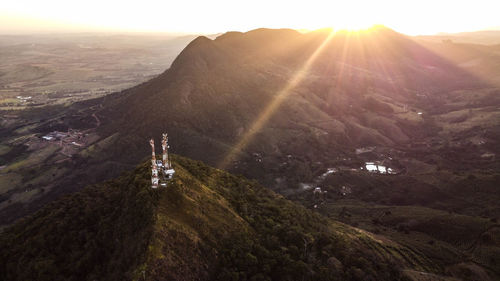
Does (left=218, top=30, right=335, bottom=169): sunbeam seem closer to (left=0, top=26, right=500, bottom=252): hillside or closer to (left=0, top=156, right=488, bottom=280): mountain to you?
(left=0, top=26, right=500, bottom=252): hillside

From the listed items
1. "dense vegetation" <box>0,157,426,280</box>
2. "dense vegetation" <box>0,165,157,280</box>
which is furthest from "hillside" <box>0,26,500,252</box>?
"dense vegetation" <box>0,165,157,280</box>

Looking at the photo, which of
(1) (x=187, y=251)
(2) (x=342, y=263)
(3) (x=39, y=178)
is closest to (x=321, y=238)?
(2) (x=342, y=263)

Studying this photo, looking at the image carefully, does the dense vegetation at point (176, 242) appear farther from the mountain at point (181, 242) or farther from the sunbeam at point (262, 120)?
the sunbeam at point (262, 120)

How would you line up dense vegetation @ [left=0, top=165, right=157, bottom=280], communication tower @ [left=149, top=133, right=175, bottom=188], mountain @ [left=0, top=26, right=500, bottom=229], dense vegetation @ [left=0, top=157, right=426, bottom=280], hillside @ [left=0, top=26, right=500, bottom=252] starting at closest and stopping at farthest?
dense vegetation @ [left=0, top=157, right=426, bottom=280] → dense vegetation @ [left=0, top=165, right=157, bottom=280] → communication tower @ [left=149, top=133, right=175, bottom=188] → hillside @ [left=0, top=26, right=500, bottom=252] → mountain @ [left=0, top=26, right=500, bottom=229]

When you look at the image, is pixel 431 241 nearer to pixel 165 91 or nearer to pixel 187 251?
pixel 187 251

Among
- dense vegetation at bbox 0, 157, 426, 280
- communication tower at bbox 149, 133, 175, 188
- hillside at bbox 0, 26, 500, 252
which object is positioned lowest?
hillside at bbox 0, 26, 500, 252

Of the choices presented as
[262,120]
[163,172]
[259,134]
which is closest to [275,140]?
[259,134]

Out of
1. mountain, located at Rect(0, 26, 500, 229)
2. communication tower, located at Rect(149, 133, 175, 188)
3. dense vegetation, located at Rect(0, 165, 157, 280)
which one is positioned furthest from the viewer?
mountain, located at Rect(0, 26, 500, 229)

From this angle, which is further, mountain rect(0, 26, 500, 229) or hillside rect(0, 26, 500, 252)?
mountain rect(0, 26, 500, 229)

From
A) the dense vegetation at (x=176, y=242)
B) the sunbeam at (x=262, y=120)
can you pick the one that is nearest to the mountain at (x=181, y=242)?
the dense vegetation at (x=176, y=242)

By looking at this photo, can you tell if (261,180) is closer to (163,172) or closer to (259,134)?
(259,134)
